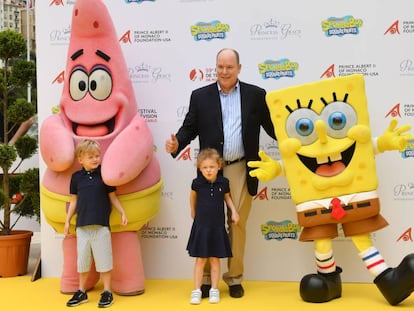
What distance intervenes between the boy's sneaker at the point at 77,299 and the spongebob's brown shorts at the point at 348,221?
58.2 inches

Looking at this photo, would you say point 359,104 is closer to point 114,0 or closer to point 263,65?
point 263,65

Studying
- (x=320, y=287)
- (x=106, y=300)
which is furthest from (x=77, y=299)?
(x=320, y=287)

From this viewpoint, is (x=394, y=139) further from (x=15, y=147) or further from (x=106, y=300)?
(x=15, y=147)

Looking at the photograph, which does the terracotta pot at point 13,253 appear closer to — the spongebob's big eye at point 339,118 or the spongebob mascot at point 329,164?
the spongebob mascot at point 329,164

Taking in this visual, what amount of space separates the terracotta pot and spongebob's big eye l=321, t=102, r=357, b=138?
98.4 inches

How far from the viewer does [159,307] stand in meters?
3.36

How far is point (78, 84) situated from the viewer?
370 centimetres

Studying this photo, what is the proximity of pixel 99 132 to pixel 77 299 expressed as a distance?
1.12 m

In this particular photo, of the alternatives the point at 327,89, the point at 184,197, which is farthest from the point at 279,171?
the point at 184,197

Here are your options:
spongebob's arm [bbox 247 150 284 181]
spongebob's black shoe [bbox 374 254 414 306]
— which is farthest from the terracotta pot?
spongebob's black shoe [bbox 374 254 414 306]

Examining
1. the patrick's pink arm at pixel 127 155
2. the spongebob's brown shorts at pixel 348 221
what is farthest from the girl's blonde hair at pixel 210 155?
the spongebob's brown shorts at pixel 348 221

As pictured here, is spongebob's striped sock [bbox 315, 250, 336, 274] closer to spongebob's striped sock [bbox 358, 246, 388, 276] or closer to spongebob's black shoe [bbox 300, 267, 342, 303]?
spongebob's black shoe [bbox 300, 267, 342, 303]

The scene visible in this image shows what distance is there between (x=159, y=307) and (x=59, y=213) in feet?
3.10

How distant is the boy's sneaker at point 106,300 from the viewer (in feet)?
11.0
